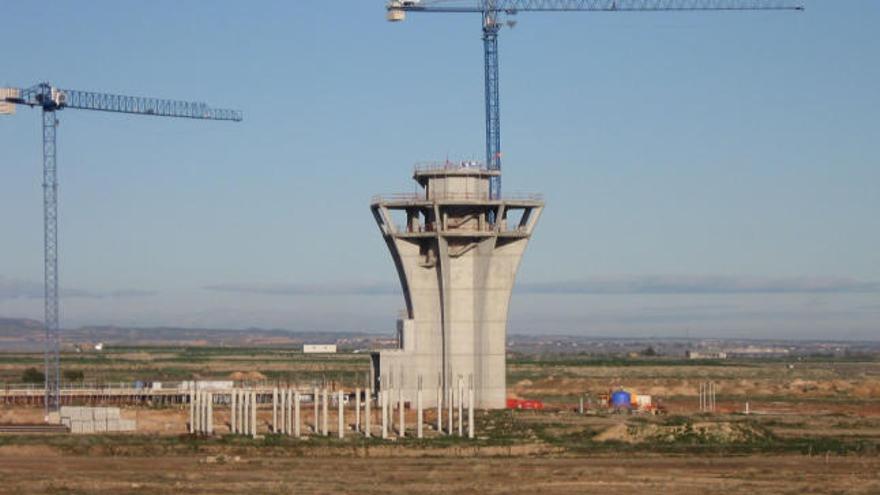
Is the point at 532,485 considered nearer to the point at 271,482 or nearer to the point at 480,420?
the point at 271,482

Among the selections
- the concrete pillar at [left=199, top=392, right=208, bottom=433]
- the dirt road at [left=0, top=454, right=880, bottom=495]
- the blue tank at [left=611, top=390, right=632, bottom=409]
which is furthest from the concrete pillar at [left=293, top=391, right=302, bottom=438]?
the blue tank at [left=611, top=390, right=632, bottom=409]

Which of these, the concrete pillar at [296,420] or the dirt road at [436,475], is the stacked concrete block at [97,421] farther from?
the dirt road at [436,475]

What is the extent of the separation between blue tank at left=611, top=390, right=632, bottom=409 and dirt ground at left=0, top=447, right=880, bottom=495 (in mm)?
37548

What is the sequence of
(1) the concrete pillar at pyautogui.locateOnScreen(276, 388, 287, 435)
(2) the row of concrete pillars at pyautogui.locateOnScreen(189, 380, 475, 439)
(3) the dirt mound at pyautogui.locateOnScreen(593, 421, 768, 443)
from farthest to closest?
(1) the concrete pillar at pyautogui.locateOnScreen(276, 388, 287, 435) < (2) the row of concrete pillars at pyautogui.locateOnScreen(189, 380, 475, 439) < (3) the dirt mound at pyautogui.locateOnScreen(593, 421, 768, 443)

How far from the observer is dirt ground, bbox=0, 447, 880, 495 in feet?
233

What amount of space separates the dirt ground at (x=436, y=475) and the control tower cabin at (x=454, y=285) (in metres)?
27.6

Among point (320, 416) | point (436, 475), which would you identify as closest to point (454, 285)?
point (320, 416)

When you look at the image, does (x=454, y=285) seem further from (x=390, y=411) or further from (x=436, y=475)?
(x=436, y=475)

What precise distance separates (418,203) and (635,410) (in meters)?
22.1

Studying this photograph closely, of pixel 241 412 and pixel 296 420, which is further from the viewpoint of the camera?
pixel 241 412

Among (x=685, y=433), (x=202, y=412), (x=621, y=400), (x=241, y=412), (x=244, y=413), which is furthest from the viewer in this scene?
(x=621, y=400)

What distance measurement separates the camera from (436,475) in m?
76.1

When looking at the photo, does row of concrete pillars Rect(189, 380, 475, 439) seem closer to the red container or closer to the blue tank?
the red container

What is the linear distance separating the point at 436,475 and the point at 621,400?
49880 millimetres
